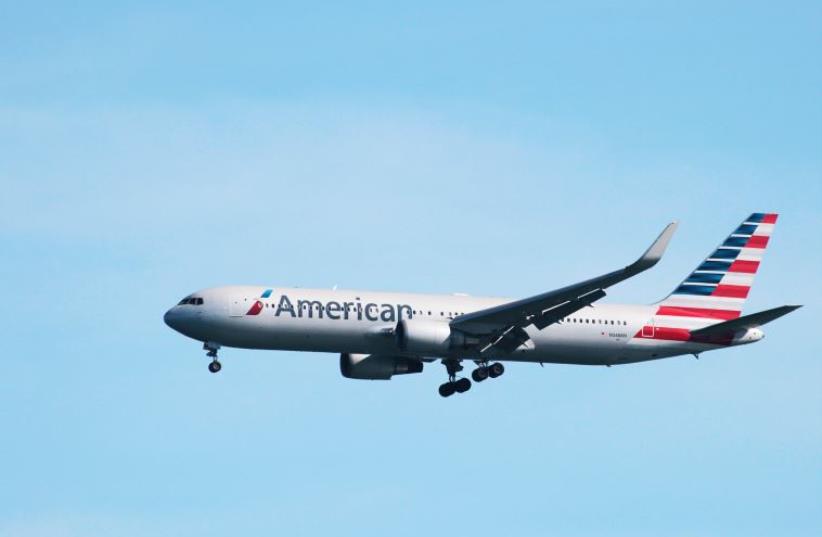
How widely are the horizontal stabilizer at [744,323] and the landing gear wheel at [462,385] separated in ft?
35.0

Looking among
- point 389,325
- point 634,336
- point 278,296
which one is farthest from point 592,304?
point 278,296

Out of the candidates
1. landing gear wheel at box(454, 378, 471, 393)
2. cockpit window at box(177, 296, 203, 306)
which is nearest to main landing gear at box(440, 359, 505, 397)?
landing gear wheel at box(454, 378, 471, 393)

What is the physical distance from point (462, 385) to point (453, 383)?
46 cm

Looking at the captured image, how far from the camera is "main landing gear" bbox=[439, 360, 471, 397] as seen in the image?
75375 mm

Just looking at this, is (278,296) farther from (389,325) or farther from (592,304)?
(592,304)

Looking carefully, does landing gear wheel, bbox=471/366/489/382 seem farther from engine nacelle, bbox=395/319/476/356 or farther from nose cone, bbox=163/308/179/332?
nose cone, bbox=163/308/179/332

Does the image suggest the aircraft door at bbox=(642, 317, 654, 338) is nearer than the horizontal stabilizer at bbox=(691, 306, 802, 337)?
No

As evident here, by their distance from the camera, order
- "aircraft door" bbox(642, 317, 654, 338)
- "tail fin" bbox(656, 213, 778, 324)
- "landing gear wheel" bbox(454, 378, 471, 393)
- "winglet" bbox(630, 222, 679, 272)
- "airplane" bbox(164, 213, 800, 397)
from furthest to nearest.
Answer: "tail fin" bbox(656, 213, 778, 324) < "landing gear wheel" bbox(454, 378, 471, 393) < "aircraft door" bbox(642, 317, 654, 338) < "airplane" bbox(164, 213, 800, 397) < "winglet" bbox(630, 222, 679, 272)

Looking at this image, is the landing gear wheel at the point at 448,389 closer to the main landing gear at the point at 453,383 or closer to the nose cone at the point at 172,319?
the main landing gear at the point at 453,383

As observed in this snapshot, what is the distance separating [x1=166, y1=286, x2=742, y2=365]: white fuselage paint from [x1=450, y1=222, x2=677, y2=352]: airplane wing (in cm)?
104

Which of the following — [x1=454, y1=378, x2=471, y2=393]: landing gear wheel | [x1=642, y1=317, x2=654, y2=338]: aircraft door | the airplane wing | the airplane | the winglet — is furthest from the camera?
[x1=454, y1=378, x2=471, y2=393]: landing gear wheel

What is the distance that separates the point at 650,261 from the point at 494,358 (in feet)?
41.8

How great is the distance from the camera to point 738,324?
2913 inches

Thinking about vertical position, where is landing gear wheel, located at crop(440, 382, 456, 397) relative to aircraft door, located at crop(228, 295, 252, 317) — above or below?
below
